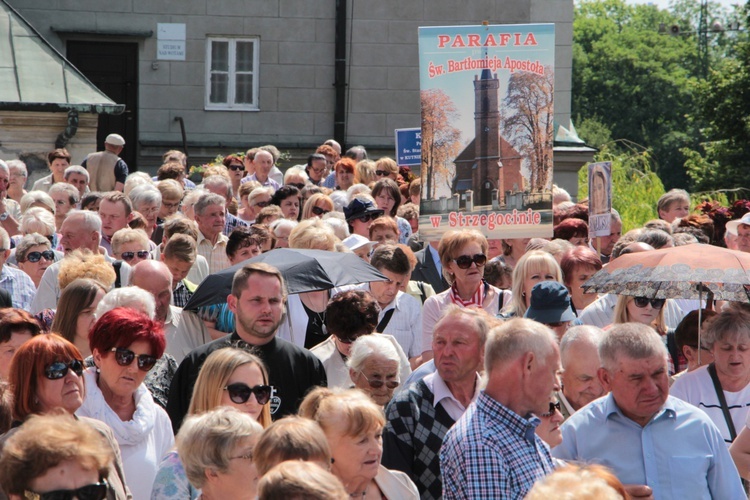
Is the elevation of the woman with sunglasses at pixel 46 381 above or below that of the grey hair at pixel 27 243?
below

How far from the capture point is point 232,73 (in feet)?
88.2

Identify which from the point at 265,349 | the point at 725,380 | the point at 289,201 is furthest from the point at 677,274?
the point at 289,201

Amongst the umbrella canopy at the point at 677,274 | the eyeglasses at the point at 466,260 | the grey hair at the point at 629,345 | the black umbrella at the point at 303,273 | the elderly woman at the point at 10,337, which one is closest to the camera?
the grey hair at the point at 629,345

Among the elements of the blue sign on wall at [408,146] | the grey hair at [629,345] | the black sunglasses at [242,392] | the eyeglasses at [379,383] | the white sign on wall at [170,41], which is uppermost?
the white sign on wall at [170,41]

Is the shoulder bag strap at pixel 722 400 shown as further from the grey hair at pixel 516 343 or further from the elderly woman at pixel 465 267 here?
the elderly woman at pixel 465 267

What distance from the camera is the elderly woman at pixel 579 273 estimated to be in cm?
861

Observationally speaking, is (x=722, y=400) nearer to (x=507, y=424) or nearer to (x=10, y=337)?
(x=507, y=424)

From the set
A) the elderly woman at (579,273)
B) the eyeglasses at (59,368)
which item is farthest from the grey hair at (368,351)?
the elderly woman at (579,273)

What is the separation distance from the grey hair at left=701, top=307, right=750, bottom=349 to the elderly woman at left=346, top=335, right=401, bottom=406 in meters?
1.75

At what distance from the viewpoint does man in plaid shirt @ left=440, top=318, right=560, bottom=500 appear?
467cm

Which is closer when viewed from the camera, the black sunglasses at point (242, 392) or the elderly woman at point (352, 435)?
the elderly woman at point (352, 435)

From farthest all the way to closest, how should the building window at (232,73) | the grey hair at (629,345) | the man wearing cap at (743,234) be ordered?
the building window at (232,73) < the man wearing cap at (743,234) < the grey hair at (629,345)

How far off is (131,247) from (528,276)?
9.81 feet

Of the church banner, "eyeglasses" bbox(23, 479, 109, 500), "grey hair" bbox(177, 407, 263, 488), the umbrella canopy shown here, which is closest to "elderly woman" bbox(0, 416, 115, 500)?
"eyeglasses" bbox(23, 479, 109, 500)
